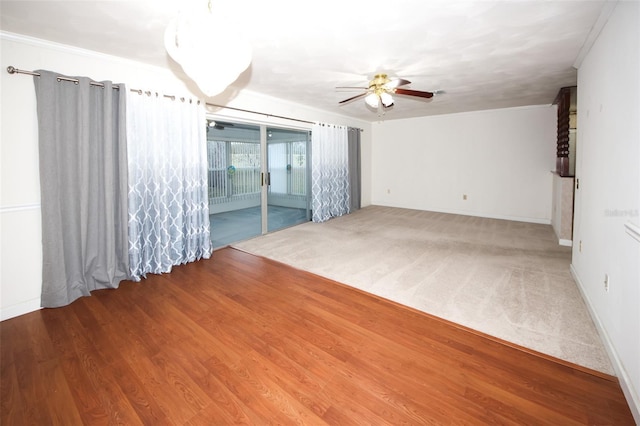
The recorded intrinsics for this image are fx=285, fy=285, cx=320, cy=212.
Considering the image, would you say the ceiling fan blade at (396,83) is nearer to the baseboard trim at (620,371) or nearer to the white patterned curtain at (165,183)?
the white patterned curtain at (165,183)

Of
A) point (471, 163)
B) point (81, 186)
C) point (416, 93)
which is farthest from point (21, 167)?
point (471, 163)

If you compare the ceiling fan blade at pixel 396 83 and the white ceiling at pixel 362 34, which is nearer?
the white ceiling at pixel 362 34

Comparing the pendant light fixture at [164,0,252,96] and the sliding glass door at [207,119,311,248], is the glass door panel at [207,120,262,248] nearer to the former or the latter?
the sliding glass door at [207,119,311,248]

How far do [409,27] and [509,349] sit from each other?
2.60 m

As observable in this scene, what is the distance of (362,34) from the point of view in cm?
252

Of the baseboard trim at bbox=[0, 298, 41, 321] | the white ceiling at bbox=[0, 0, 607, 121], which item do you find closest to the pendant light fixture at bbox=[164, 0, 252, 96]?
the white ceiling at bbox=[0, 0, 607, 121]

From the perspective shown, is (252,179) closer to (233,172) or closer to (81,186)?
(233,172)

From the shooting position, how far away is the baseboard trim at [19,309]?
2406 millimetres

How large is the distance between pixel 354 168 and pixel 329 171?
98 centimetres

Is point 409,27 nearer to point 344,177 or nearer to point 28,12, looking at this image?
point 28,12

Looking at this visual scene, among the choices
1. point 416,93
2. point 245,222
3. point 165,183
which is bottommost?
point 245,222

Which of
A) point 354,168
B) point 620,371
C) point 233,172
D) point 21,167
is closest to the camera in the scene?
point 620,371

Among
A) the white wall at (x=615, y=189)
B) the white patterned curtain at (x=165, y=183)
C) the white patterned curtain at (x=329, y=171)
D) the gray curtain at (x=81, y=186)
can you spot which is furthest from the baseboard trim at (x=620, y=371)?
the white patterned curtain at (x=329, y=171)

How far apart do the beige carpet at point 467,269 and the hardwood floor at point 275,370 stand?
0.89 feet
